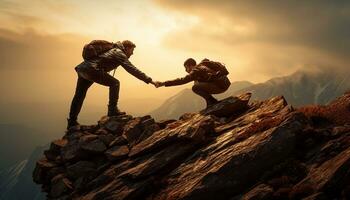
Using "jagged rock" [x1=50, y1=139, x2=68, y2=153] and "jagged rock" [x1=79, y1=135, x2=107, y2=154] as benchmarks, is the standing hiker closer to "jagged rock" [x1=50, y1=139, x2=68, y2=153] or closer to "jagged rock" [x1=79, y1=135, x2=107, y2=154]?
"jagged rock" [x1=79, y1=135, x2=107, y2=154]

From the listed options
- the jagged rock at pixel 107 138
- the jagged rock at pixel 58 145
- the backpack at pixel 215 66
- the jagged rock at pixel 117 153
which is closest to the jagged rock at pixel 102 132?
the jagged rock at pixel 107 138

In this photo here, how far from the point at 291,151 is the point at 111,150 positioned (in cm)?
943

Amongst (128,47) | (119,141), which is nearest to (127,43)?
(128,47)

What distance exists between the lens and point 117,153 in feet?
64.3

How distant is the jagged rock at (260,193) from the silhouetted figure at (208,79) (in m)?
8.31

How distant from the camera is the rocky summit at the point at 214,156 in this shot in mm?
14930

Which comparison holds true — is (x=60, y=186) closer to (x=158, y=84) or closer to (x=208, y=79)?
(x=158, y=84)

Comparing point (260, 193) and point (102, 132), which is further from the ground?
point (102, 132)

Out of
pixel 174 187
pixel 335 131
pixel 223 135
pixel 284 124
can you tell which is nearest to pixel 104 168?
pixel 174 187

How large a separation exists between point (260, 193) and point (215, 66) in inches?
379

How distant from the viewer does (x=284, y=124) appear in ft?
54.9

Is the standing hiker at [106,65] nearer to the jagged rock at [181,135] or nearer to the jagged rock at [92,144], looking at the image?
the jagged rock at [92,144]

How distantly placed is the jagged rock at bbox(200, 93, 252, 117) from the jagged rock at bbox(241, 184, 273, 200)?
6791 mm

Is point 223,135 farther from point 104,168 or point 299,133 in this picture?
point 104,168
